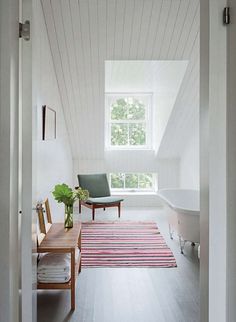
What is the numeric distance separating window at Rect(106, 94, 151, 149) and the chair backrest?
1.04 metres

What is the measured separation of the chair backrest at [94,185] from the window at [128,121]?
3.42 feet

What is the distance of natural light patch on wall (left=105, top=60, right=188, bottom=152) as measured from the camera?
16.4ft

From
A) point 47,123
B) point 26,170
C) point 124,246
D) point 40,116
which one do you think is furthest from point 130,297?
point 47,123

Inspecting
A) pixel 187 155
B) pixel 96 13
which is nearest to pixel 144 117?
pixel 187 155

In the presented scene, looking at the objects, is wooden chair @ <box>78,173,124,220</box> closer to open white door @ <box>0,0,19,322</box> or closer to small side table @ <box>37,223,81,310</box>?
small side table @ <box>37,223,81,310</box>

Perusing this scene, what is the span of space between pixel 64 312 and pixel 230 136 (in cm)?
188

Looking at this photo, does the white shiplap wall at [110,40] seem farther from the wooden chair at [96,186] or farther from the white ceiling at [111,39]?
the wooden chair at [96,186]

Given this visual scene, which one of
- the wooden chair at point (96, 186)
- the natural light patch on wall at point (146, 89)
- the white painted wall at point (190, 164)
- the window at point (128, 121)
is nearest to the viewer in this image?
the natural light patch on wall at point (146, 89)

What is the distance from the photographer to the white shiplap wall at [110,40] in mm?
3494

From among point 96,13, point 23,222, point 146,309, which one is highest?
point 96,13

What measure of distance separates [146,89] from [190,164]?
1.74 meters

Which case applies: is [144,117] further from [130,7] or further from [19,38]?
[19,38]

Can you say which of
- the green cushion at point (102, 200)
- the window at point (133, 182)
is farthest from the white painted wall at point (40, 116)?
the window at point (133, 182)

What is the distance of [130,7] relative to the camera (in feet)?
11.4
